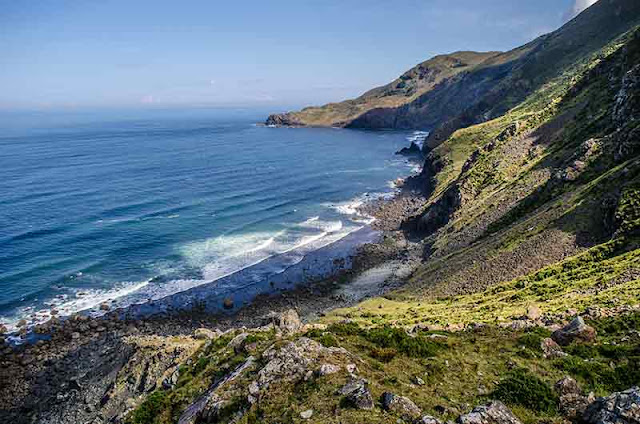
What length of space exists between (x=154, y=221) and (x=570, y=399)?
92232mm

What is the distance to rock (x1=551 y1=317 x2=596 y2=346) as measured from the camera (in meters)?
24.0

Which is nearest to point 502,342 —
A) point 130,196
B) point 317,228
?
point 317,228

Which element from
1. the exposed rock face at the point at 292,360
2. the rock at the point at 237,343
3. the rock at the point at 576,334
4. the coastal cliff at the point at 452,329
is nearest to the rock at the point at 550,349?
the coastal cliff at the point at 452,329

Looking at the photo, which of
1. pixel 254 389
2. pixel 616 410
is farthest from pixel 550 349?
pixel 254 389

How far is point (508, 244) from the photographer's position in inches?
2044

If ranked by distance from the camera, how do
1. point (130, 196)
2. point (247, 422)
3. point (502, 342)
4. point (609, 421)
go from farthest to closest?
point (130, 196)
point (502, 342)
point (247, 422)
point (609, 421)

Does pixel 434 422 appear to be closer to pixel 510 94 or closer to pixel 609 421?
pixel 609 421

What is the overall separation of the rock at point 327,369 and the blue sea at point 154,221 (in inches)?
2152

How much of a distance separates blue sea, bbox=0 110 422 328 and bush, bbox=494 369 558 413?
58336 millimetres

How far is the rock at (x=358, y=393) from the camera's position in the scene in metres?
16.8

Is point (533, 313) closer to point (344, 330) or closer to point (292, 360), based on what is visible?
point (344, 330)

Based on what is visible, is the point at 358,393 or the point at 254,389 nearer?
the point at 358,393

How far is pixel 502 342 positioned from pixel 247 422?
15.3 meters

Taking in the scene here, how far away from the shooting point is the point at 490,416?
51.6 ft
